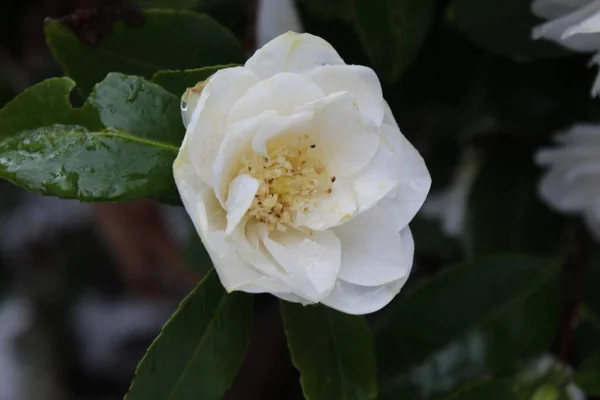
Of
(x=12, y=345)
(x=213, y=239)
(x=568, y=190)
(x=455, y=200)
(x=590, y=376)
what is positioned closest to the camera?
(x=213, y=239)

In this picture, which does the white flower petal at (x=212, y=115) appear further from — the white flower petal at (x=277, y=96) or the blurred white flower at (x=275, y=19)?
the blurred white flower at (x=275, y=19)

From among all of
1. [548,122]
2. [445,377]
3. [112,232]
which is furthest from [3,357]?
[548,122]

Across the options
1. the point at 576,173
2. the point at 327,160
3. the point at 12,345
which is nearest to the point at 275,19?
the point at 327,160

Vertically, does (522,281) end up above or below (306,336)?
below

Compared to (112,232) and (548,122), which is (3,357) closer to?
(112,232)

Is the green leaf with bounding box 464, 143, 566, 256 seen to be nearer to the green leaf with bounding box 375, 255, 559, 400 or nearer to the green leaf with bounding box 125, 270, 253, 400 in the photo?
the green leaf with bounding box 375, 255, 559, 400

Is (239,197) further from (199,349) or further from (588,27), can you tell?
(588,27)
